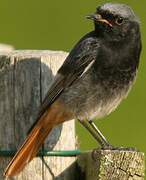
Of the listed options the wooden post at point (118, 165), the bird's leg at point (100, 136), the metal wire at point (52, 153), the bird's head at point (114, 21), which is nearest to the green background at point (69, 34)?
the bird's leg at point (100, 136)

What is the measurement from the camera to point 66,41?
1039cm

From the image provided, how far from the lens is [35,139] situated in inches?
229

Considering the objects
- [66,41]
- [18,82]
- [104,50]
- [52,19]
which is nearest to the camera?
[18,82]

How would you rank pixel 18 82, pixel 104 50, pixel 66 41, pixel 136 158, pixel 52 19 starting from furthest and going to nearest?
pixel 52 19
pixel 66 41
pixel 104 50
pixel 18 82
pixel 136 158

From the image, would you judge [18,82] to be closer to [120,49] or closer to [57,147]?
[57,147]

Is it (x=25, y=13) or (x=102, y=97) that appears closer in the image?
(x=102, y=97)

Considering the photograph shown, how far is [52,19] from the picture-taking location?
37.0 ft

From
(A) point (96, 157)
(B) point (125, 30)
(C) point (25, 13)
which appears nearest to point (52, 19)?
(C) point (25, 13)

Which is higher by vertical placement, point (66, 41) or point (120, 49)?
point (120, 49)

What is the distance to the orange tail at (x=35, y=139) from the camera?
5.35m

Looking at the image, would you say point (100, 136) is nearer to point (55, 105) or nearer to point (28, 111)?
point (55, 105)

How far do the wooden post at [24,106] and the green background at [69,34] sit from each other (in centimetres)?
323

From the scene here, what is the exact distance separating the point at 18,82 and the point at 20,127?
0.40m

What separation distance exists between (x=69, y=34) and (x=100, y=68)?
4496 mm
